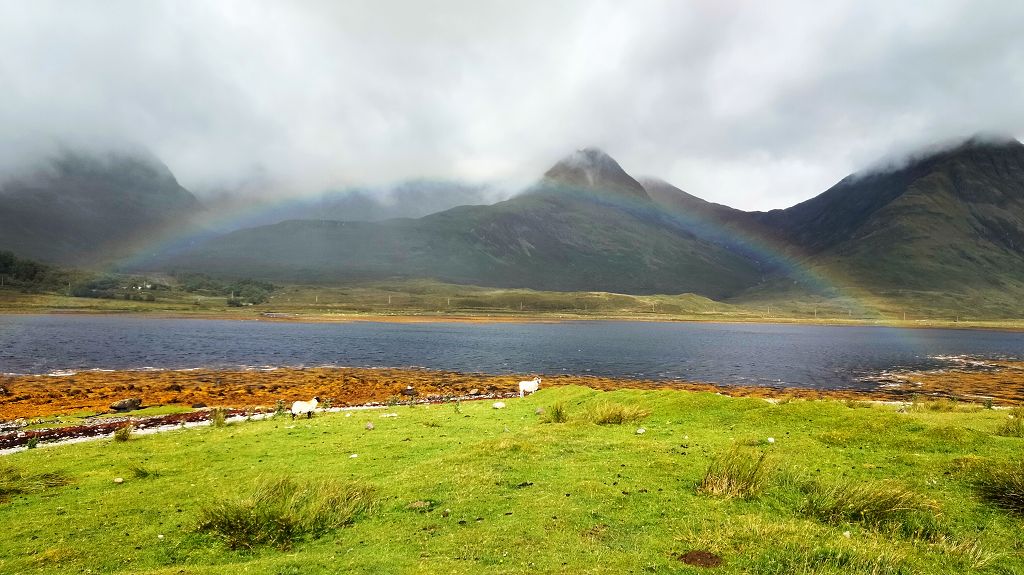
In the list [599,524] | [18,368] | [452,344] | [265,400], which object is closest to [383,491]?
[599,524]

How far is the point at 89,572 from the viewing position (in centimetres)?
818

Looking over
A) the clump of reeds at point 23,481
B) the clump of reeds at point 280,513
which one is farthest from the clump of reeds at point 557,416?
the clump of reeds at point 23,481

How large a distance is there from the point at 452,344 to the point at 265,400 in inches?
2260

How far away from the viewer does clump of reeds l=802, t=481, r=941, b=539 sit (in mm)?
8750

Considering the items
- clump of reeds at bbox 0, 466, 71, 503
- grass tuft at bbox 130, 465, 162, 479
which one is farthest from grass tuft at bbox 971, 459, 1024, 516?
clump of reeds at bbox 0, 466, 71, 503

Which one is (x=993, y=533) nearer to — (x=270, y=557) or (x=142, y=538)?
(x=270, y=557)

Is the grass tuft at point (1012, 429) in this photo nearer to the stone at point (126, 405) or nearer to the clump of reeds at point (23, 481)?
the clump of reeds at point (23, 481)

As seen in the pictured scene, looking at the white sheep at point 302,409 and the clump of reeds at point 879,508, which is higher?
the clump of reeds at point 879,508

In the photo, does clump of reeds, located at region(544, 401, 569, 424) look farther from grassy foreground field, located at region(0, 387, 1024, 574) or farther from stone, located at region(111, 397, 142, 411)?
stone, located at region(111, 397, 142, 411)

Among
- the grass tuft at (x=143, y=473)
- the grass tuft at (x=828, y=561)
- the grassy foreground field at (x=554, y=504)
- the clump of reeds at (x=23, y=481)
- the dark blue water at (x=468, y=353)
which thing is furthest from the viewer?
the dark blue water at (x=468, y=353)

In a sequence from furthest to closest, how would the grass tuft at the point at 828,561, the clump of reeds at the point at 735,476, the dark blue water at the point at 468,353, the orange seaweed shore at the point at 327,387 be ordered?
1. the dark blue water at the point at 468,353
2. the orange seaweed shore at the point at 327,387
3. the clump of reeds at the point at 735,476
4. the grass tuft at the point at 828,561

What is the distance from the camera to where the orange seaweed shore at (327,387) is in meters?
36.3

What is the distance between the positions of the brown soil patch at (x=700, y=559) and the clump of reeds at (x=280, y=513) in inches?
240

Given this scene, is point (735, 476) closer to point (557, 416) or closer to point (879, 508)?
point (879, 508)
